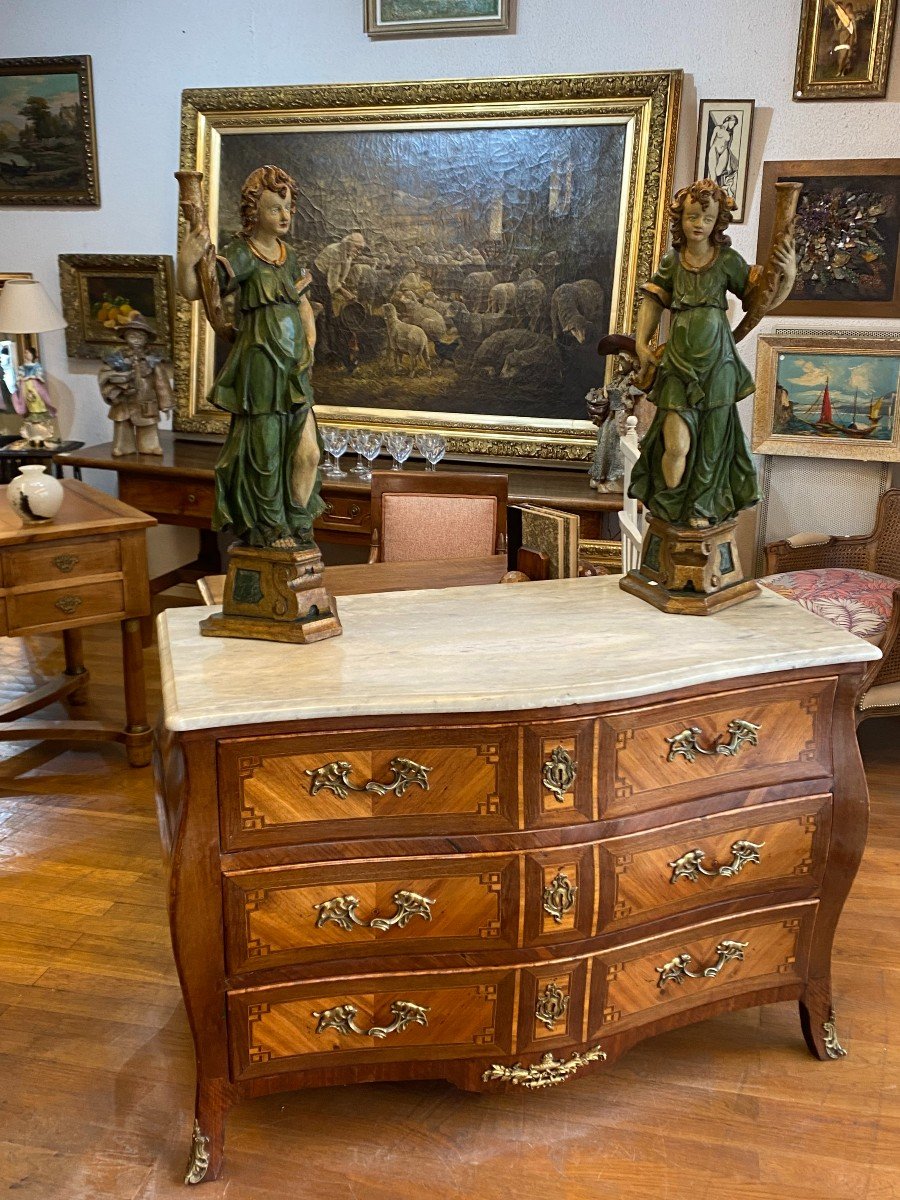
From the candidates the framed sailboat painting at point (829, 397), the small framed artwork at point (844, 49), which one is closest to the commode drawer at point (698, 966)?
the framed sailboat painting at point (829, 397)

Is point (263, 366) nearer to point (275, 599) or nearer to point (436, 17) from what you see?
point (275, 599)

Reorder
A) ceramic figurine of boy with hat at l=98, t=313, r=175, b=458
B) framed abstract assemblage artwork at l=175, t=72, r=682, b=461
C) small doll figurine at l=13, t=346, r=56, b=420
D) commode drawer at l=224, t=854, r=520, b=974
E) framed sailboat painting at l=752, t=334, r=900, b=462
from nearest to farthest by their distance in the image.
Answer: commode drawer at l=224, t=854, r=520, b=974 → framed sailboat painting at l=752, t=334, r=900, b=462 → framed abstract assemblage artwork at l=175, t=72, r=682, b=461 → ceramic figurine of boy with hat at l=98, t=313, r=175, b=458 → small doll figurine at l=13, t=346, r=56, b=420

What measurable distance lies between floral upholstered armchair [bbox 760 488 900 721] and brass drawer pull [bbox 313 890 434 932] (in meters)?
2.12

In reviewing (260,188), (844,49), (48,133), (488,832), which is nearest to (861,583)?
(844,49)

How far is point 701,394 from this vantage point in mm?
2453

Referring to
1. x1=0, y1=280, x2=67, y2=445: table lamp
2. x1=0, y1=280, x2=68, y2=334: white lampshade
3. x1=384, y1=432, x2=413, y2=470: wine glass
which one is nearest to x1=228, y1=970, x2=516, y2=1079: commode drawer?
x1=384, y1=432, x2=413, y2=470: wine glass

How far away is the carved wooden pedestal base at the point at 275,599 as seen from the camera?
2373 mm

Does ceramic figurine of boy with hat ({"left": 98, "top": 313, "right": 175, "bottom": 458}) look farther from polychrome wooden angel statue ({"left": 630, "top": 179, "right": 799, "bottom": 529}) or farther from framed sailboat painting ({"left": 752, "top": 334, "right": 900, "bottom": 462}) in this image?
polychrome wooden angel statue ({"left": 630, "top": 179, "right": 799, "bottom": 529})

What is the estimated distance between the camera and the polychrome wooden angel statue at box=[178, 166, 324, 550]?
2146 mm

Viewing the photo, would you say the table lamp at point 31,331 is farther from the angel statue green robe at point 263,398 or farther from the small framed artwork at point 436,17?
the angel statue green robe at point 263,398

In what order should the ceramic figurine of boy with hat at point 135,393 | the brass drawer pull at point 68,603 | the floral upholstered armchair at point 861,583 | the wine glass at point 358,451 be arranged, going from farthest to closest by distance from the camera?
the ceramic figurine of boy with hat at point 135,393, the wine glass at point 358,451, the floral upholstered armchair at point 861,583, the brass drawer pull at point 68,603

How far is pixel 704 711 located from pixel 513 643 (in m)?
0.44

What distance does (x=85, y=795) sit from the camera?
165 inches

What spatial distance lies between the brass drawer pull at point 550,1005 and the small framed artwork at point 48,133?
5083 mm
